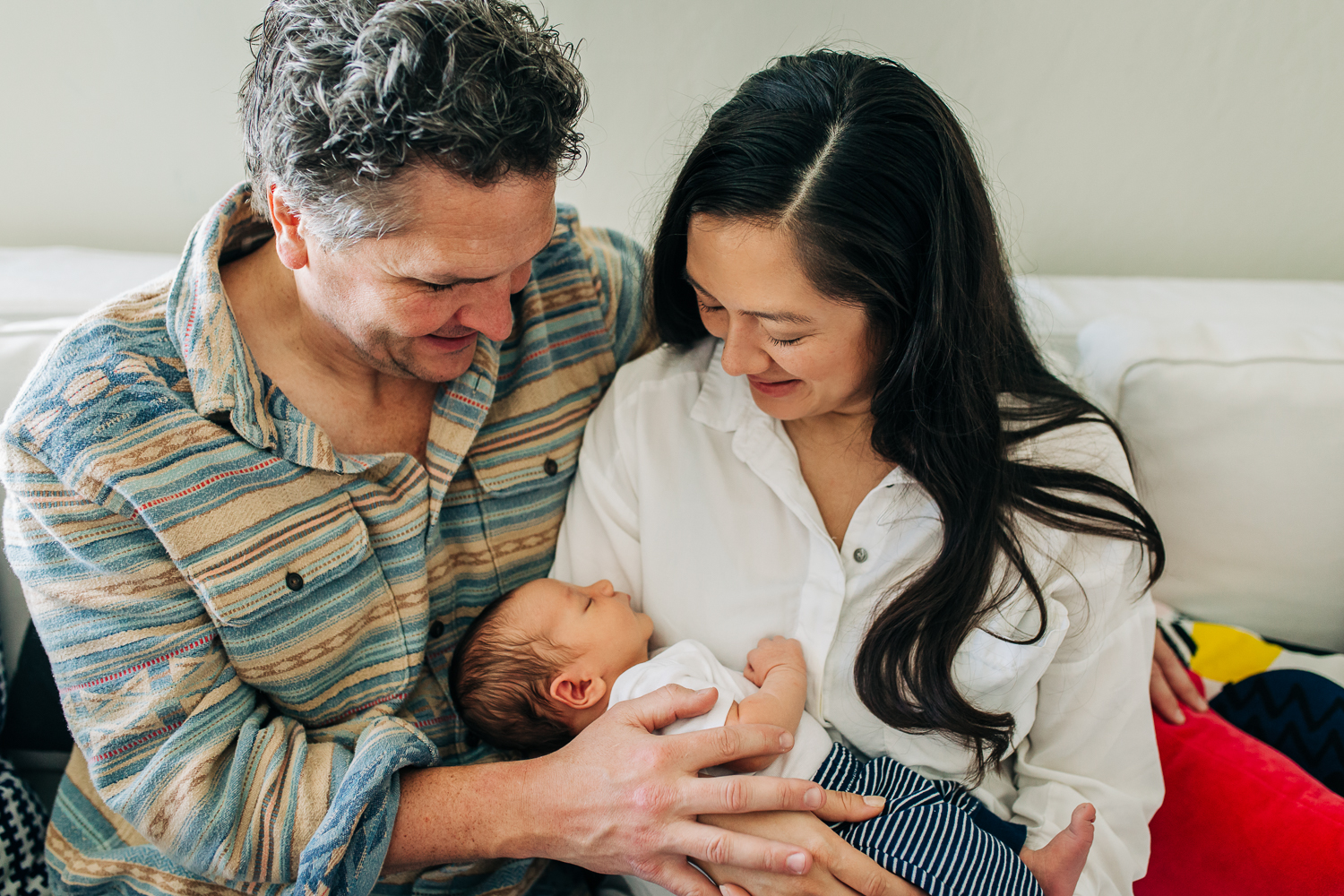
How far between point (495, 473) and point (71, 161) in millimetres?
1321

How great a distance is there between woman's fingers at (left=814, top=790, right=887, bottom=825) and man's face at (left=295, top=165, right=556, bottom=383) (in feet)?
2.65

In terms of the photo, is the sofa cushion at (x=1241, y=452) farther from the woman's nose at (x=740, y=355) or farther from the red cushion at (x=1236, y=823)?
the woman's nose at (x=740, y=355)

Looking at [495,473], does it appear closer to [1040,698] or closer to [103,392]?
[103,392]

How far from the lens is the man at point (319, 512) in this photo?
0.98 meters

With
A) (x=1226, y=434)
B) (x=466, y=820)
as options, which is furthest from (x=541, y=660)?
(x=1226, y=434)

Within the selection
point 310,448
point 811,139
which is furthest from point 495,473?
point 811,139

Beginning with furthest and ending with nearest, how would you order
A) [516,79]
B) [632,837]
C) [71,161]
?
[71,161] < [632,837] < [516,79]

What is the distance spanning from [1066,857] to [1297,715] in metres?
0.66

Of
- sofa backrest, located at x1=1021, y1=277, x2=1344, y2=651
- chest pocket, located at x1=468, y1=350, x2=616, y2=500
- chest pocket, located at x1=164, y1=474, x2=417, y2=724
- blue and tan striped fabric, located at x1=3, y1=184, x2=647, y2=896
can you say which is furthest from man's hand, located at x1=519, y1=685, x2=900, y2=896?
sofa backrest, located at x1=1021, y1=277, x2=1344, y2=651

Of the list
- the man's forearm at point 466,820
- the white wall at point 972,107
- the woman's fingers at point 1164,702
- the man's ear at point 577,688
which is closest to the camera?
the man's forearm at point 466,820

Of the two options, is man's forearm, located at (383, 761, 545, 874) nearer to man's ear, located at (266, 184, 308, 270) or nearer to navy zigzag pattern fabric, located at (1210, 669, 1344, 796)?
man's ear, located at (266, 184, 308, 270)

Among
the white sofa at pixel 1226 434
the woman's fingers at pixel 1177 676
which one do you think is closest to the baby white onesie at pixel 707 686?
the woman's fingers at pixel 1177 676

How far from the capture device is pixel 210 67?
5.68ft

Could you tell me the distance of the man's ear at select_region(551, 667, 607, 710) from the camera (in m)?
1.30
